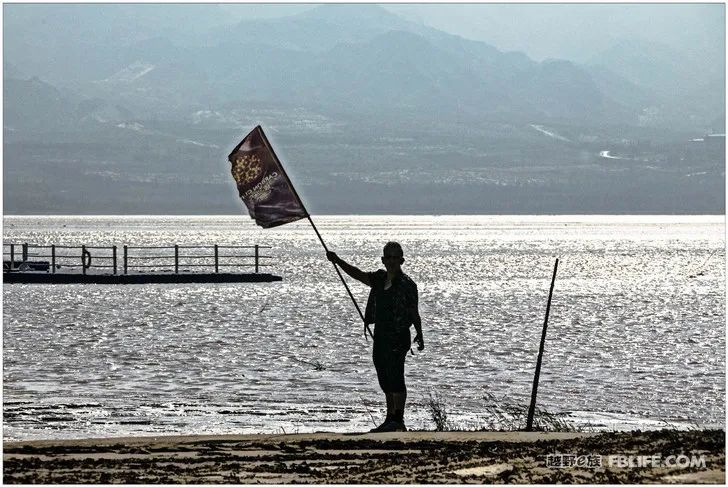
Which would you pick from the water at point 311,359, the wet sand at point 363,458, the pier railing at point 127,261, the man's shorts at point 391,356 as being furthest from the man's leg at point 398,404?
the pier railing at point 127,261

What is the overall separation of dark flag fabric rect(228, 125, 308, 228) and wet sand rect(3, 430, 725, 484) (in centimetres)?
246

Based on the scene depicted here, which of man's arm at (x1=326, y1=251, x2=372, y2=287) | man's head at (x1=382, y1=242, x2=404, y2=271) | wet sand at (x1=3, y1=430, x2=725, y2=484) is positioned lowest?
wet sand at (x1=3, y1=430, x2=725, y2=484)

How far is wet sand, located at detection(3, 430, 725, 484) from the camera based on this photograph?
9.59m

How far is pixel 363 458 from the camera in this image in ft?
36.0

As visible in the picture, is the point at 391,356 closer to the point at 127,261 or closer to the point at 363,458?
the point at 363,458

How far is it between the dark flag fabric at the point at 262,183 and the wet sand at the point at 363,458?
8.07ft

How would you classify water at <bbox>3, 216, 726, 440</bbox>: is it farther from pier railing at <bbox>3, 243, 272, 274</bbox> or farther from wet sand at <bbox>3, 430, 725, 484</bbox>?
wet sand at <bbox>3, 430, 725, 484</bbox>

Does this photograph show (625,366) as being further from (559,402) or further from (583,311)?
(583,311)

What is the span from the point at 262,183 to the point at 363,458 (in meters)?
4.28

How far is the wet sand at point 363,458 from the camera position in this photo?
9.59 m

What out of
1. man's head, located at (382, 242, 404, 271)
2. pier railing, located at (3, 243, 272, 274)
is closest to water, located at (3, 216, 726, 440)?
pier railing, located at (3, 243, 272, 274)

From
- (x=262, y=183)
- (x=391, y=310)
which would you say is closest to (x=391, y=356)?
(x=391, y=310)

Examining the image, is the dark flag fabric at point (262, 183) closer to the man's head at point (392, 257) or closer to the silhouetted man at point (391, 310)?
the silhouetted man at point (391, 310)

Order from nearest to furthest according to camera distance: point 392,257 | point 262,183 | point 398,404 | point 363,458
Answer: point 363,458 → point 392,257 → point 398,404 → point 262,183
